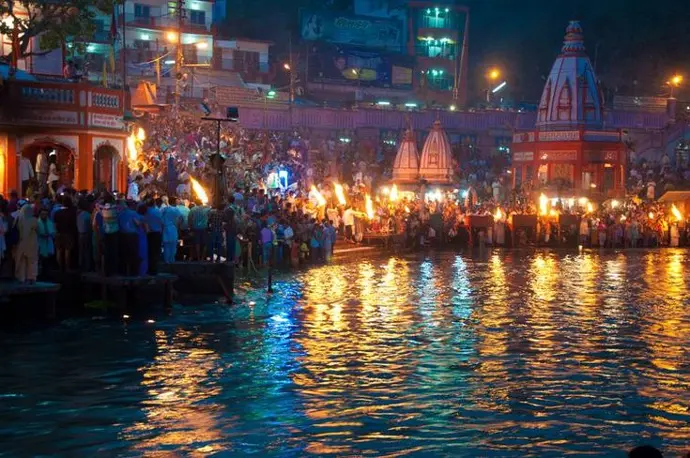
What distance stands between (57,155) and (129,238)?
494 inches

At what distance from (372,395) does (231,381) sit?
6.82 feet

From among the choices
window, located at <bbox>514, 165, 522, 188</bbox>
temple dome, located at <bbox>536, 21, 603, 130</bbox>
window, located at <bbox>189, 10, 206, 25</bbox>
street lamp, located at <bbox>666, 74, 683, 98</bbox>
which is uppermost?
window, located at <bbox>189, 10, 206, 25</bbox>

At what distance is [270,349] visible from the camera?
1759 centimetres

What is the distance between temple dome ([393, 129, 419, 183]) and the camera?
5603cm

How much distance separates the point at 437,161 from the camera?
55.7 meters

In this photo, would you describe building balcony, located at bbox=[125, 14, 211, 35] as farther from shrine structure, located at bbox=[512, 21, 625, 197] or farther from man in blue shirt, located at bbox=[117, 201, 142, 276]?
man in blue shirt, located at bbox=[117, 201, 142, 276]

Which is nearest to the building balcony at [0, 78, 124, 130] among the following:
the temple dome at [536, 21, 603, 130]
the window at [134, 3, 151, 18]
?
the temple dome at [536, 21, 603, 130]

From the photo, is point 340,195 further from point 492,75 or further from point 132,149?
point 492,75

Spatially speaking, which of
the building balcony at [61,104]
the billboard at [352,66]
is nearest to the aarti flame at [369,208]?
the building balcony at [61,104]

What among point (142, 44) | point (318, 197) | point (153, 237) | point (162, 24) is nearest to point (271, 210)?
point (318, 197)

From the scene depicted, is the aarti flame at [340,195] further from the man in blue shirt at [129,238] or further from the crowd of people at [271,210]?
the man in blue shirt at [129,238]

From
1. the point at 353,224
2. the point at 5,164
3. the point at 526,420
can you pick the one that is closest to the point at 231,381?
the point at 526,420

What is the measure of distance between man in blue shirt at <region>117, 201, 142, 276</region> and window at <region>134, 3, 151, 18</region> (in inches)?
2085

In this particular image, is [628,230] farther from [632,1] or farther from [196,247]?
[632,1]
